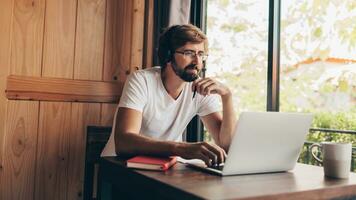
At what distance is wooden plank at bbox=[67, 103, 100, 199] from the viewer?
2.10 meters

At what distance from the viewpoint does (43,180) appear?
202cm

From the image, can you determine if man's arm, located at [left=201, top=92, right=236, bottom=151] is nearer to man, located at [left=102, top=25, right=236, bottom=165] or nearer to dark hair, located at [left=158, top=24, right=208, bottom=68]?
man, located at [left=102, top=25, right=236, bottom=165]

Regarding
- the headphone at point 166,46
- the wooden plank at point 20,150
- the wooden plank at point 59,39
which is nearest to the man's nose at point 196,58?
the headphone at point 166,46

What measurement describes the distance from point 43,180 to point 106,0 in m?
1.13

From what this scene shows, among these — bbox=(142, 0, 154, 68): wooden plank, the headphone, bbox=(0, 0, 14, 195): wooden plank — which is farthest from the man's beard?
bbox=(0, 0, 14, 195): wooden plank

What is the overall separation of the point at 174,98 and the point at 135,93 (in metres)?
0.24

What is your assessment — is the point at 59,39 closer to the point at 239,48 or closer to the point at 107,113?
the point at 107,113

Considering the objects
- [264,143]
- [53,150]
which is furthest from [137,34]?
[264,143]

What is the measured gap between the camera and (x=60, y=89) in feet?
6.67

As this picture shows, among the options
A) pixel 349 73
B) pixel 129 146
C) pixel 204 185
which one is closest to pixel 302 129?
pixel 204 185

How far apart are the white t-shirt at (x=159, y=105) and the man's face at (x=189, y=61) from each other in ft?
0.42

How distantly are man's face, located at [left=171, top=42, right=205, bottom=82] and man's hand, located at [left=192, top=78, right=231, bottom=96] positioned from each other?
0.17 meters

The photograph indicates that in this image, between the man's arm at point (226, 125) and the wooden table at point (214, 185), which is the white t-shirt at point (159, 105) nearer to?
the man's arm at point (226, 125)

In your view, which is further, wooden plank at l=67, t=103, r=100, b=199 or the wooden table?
wooden plank at l=67, t=103, r=100, b=199
